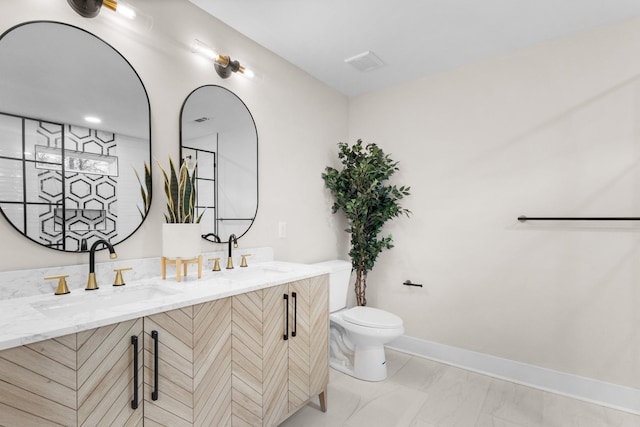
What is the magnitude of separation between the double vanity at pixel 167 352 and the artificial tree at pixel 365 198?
3.08ft

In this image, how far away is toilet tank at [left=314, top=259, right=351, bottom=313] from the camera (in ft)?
8.30

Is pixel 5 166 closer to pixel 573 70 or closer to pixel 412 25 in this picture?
pixel 412 25

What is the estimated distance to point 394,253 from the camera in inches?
115

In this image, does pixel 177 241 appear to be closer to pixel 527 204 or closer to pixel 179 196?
pixel 179 196

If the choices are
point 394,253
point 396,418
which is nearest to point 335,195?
point 394,253

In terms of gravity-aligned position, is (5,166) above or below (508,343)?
above

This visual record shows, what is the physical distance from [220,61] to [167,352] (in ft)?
5.28

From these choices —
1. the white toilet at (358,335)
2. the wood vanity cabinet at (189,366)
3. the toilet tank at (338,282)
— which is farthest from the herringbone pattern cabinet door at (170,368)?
the toilet tank at (338,282)

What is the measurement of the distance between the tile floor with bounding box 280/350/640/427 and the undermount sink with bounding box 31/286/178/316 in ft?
3.55

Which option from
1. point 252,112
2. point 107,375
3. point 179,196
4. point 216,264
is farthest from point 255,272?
point 252,112

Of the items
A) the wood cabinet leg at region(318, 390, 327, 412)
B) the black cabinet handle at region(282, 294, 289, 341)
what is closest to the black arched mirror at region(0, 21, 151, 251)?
the black cabinet handle at region(282, 294, 289, 341)

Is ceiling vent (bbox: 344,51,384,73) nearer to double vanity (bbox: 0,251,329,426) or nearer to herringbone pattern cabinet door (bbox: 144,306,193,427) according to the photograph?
double vanity (bbox: 0,251,329,426)

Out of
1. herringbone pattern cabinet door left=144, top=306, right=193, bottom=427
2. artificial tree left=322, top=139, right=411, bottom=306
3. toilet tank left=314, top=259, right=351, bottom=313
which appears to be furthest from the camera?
artificial tree left=322, top=139, right=411, bottom=306

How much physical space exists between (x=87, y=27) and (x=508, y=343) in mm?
3157
